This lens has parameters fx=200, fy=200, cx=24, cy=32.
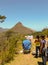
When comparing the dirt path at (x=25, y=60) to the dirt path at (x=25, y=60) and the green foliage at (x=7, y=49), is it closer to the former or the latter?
the dirt path at (x=25, y=60)

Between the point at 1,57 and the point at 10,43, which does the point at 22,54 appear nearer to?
the point at 10,43

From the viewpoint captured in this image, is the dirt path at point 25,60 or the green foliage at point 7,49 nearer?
the dirt path at point 25,60

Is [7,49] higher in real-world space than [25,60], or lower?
higher

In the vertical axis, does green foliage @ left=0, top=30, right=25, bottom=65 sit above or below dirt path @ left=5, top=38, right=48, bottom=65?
above

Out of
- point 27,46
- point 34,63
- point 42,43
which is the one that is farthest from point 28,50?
point 42,43

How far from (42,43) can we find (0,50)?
427cm

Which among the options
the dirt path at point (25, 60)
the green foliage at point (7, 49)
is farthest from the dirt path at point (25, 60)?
the green foliage at point (7, 49)

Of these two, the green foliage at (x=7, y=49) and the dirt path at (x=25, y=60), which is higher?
the green foliage at (x=7, y=49)

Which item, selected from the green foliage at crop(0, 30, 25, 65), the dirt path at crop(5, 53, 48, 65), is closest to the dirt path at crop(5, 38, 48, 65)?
the dirt path at crop(5, 53, 48, 65)

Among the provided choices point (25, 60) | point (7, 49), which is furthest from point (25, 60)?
point (7, 49)

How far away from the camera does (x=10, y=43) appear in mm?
14391

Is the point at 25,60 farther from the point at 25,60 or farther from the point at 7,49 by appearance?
the point at 7,49

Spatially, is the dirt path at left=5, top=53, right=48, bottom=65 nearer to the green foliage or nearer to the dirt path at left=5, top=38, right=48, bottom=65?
the dirt path at left=5, top=38, right=48, bottom=65

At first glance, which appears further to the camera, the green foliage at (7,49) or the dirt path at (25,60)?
the green foliage at (7,49)
